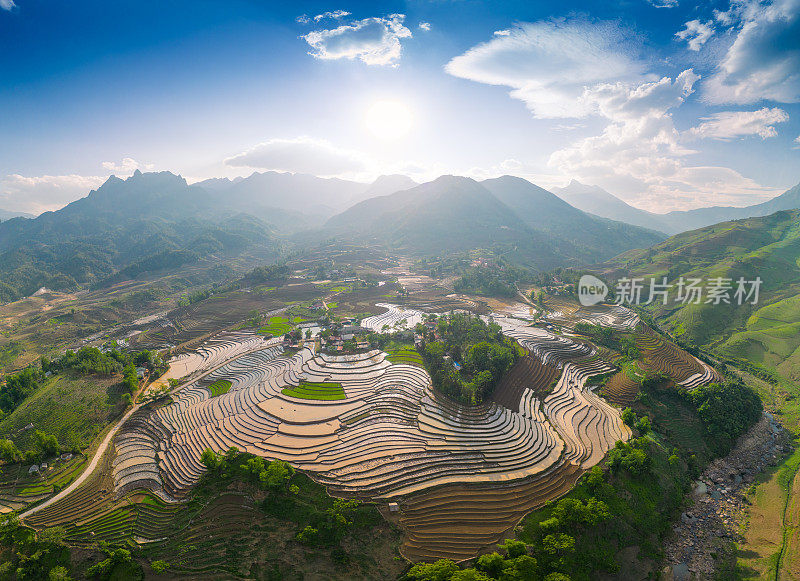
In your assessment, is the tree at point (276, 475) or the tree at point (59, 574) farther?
the tree at point (276, 475)

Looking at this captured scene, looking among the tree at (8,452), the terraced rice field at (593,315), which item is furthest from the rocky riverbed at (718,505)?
the tree at (8,452)

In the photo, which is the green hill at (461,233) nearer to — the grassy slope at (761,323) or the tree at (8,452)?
the grassy slope at (761,323)

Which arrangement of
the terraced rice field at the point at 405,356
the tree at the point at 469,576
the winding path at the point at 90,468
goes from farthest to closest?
the terraced rice field at the point at 405,356
the winding path at the point at 90,468
the tree at the point at 469,576

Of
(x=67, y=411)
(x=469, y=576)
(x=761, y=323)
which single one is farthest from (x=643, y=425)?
(x=67, y=411)

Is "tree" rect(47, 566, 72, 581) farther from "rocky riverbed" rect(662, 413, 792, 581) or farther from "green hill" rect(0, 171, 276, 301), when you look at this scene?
"green hill" rect(0, 171, 276, 301)

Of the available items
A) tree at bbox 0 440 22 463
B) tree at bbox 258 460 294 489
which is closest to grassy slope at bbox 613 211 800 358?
tree at bbox 258 460 294 489

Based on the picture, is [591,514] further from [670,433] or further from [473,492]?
[670,433]

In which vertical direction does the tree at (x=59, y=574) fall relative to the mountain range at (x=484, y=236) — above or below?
below

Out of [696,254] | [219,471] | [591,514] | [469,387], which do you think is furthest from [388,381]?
[696,254]
